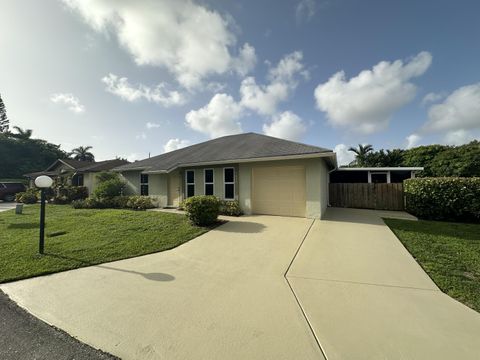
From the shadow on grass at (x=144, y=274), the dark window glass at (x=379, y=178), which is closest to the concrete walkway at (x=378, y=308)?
the shadow on grass at (x=144, y=274)

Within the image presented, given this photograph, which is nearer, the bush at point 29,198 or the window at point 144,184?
the window at point 144,184

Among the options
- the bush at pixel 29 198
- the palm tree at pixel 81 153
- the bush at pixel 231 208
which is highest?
the palm tree at pixel 81 153

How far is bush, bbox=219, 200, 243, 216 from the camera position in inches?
398

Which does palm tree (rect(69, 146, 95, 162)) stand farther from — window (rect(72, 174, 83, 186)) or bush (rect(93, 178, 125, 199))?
bush (rect(93, 178, 125, 199))

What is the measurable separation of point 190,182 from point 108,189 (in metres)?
6.38

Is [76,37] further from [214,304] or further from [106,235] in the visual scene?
[214,304]

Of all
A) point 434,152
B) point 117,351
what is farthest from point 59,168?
point 434,152

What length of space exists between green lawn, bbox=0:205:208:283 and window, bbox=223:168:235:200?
282 centimetres

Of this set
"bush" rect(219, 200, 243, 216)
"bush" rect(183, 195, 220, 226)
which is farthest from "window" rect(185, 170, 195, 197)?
"bush" rect(183, 195, 220, 226)

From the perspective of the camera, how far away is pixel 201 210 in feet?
25.9

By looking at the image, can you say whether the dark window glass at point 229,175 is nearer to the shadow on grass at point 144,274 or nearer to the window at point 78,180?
the shadow on grass at point 144,274

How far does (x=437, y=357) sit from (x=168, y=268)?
4.26m

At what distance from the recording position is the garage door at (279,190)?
9500mm

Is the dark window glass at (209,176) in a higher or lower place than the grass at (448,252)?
higher
